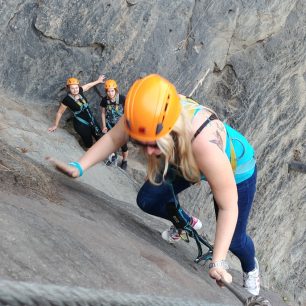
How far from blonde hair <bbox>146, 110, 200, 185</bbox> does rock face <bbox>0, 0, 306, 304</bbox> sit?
758 cm

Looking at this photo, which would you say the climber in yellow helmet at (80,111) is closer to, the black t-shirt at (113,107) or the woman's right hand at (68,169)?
the black t-shirt at (113,107)

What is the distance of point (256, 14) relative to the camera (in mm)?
12617

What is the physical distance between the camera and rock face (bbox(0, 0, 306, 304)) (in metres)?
11.0

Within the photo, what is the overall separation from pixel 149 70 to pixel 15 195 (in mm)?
7569

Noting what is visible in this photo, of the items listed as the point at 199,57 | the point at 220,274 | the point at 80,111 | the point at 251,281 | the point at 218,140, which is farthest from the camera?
the point at 199,57

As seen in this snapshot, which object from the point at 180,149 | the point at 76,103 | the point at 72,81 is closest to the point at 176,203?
the point at 180,149

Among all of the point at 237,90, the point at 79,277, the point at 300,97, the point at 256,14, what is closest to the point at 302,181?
the point at 300,97

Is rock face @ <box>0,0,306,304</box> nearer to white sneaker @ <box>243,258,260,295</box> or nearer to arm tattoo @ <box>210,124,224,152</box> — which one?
white sneaker @ <box>243,258,260,295</box>

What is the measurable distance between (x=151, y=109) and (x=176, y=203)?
6.62 feet

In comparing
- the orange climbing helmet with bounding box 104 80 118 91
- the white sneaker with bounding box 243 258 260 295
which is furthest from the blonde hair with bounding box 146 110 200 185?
the orange climbing helmet with bounding box 104 80 118 91

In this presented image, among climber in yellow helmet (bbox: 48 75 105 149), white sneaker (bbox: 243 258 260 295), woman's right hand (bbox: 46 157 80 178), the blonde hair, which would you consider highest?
the blonde hair

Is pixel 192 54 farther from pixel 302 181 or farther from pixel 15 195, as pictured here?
pixel 15 195

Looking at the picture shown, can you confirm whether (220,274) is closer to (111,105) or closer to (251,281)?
(251,281)

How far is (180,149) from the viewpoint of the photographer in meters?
3.86
